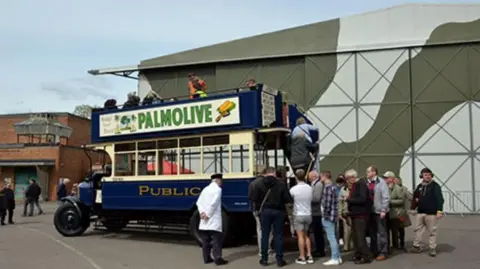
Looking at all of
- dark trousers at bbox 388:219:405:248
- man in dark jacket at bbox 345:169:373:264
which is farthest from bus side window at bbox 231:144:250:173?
dark trousers at bbox 388:219:405:248

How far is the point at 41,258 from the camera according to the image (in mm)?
10148

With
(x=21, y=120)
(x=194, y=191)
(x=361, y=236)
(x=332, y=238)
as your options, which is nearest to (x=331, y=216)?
(x=332, y=238)

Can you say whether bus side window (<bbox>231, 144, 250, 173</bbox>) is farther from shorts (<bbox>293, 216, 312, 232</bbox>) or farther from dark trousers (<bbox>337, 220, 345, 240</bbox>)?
dark trousers (<bbox>337, 220, 345, 240</bbox>)

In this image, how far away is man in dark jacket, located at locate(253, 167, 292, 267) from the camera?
8.85 metres

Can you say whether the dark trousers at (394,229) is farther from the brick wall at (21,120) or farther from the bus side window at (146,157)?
the brick wall at (21,120)

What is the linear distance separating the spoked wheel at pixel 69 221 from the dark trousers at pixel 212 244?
5432mm

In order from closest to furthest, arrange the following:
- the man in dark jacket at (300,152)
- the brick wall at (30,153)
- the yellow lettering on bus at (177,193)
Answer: the man in dark jacket at (300,152) → the yellow lettering on bus at (177,193) → the brick wall at (30,153)

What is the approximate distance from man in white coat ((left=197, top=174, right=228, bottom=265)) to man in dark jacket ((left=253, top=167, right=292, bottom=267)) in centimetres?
81

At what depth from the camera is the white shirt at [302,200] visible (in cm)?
899

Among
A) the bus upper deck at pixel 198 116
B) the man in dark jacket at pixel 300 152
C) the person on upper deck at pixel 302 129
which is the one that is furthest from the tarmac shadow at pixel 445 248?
the bus upper deck at pixel 198 116

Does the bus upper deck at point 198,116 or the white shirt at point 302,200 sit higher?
the bus upper deck at point 198,116

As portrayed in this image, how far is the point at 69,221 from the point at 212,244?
19.5ft

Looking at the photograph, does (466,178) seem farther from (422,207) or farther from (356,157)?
(422,207)

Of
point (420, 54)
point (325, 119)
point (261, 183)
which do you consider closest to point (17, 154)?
point (325, 119)
